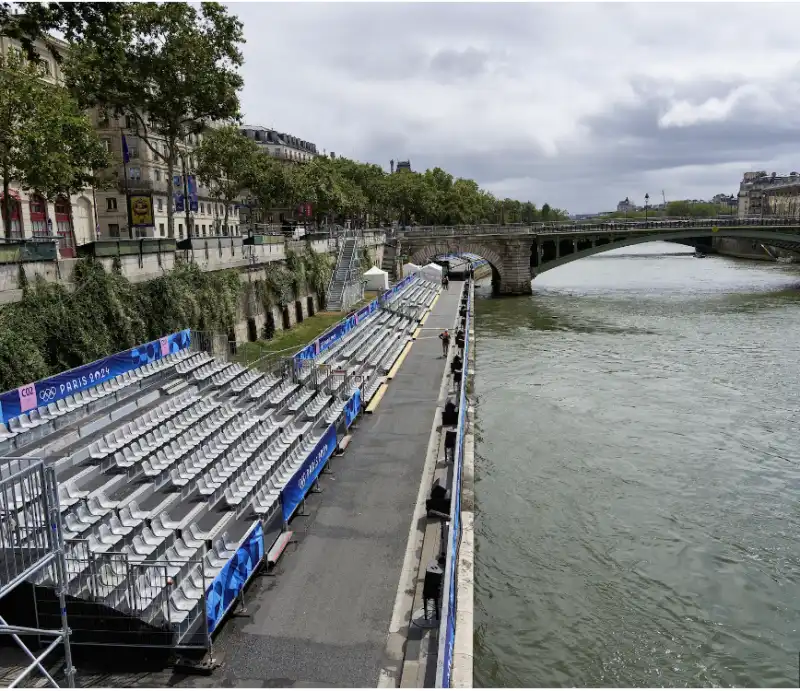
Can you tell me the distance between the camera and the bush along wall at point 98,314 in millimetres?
18328

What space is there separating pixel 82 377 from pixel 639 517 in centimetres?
1586

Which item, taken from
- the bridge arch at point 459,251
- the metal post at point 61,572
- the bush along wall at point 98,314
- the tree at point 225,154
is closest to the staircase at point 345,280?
the tree at point 225,154

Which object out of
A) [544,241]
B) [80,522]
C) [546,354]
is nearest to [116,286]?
[80,522]

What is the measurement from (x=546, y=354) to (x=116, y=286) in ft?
87.6

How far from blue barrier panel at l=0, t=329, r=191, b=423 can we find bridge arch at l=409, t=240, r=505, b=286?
51.0m

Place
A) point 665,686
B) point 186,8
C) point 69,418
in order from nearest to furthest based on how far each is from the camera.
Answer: point 665,686 → point 69,418 → point 186,8

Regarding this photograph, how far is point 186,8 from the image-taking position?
32688 mm

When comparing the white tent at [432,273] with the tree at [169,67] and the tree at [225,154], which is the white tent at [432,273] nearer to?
the tree at [225,154]

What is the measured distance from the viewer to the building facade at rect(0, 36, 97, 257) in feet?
127

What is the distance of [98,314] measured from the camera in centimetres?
2200

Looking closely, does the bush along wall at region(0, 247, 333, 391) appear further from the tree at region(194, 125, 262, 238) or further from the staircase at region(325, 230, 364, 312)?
the tree at region(194, 125, 262, 238)

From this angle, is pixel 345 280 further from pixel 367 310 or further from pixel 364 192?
pixel 364 192

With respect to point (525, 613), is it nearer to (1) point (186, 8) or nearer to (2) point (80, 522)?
(2) point (80, 522)

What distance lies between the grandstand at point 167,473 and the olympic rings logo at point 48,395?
0.13 feet
